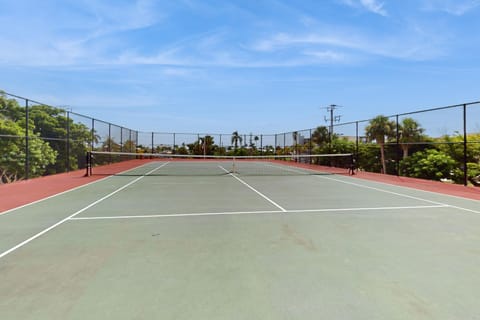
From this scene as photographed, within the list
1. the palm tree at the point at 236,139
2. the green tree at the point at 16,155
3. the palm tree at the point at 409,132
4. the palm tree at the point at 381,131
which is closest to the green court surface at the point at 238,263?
the green tree at the point at 16,155

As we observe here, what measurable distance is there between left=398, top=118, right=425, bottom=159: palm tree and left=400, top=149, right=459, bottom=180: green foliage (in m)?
0.91

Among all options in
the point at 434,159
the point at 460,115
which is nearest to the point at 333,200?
the point at 460,115

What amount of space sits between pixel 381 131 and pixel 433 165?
3.68m

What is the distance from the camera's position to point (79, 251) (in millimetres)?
3814

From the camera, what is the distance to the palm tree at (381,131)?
19.2 m

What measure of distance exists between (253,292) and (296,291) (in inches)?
15.3

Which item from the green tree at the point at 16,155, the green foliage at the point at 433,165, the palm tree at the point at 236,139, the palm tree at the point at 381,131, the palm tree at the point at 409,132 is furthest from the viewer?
the palm tree at the point at 236,139

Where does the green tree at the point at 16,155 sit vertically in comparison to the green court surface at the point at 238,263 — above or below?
above

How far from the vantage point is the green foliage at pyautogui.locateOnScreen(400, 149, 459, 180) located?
1742cm

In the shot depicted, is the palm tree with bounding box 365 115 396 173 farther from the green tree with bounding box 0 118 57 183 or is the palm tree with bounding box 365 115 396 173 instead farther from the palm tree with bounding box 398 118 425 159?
the green tree with bounding box 0 118 57 183

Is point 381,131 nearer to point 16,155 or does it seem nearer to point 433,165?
point 433,165

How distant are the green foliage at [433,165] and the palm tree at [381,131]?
6.05 feet

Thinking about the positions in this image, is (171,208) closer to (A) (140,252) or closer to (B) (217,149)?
(A) (140,252)

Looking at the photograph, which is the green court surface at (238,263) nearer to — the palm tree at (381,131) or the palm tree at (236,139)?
the palm tree at (381,131)
